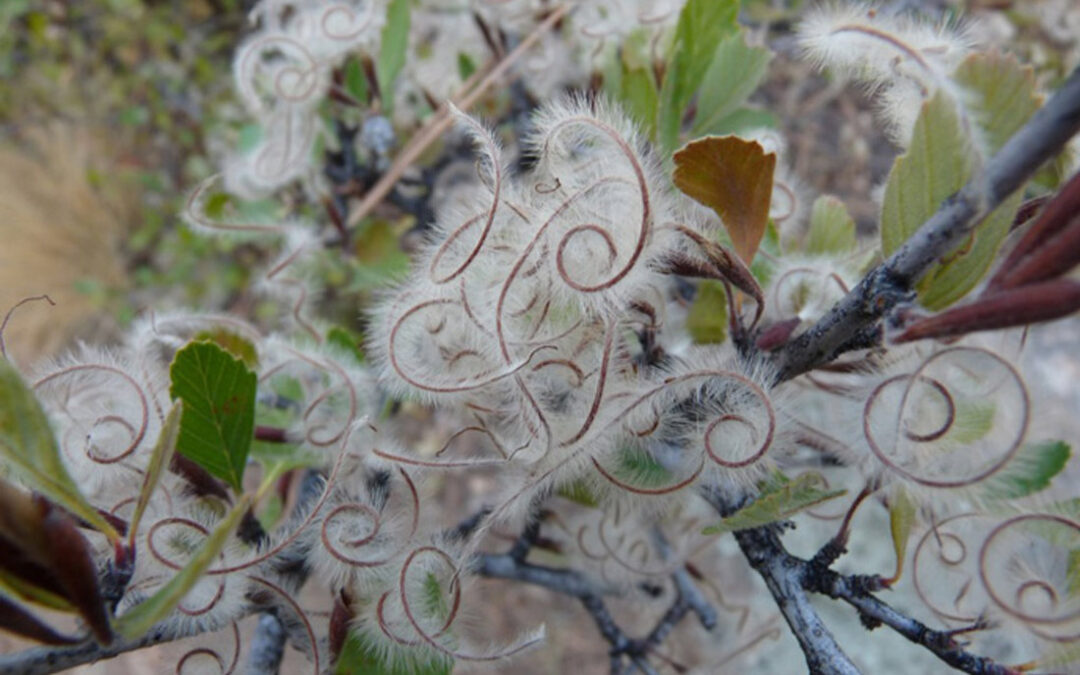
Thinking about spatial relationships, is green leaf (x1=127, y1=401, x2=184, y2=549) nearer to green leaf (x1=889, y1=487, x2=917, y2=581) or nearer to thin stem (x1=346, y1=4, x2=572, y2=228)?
green leaf (x1=889, y1=487, x2=917, y2=581)

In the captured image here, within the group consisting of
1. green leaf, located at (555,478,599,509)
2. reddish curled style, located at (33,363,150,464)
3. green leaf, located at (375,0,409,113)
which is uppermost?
green leaf, located at (375,0,409,113)

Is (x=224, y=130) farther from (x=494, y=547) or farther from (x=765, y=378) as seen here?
(x=765, y=378)

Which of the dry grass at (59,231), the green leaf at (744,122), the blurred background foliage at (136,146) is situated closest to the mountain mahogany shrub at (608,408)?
the green leaf at (744,122)

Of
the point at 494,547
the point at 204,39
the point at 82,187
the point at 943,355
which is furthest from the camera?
the point at 82,187

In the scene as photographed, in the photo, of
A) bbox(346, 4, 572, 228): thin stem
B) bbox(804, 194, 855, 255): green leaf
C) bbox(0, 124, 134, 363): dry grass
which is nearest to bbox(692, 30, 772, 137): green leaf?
bbox(804, 194, 855, 255): green leaf

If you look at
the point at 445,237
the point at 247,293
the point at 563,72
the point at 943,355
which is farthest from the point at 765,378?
the point at 247,293
